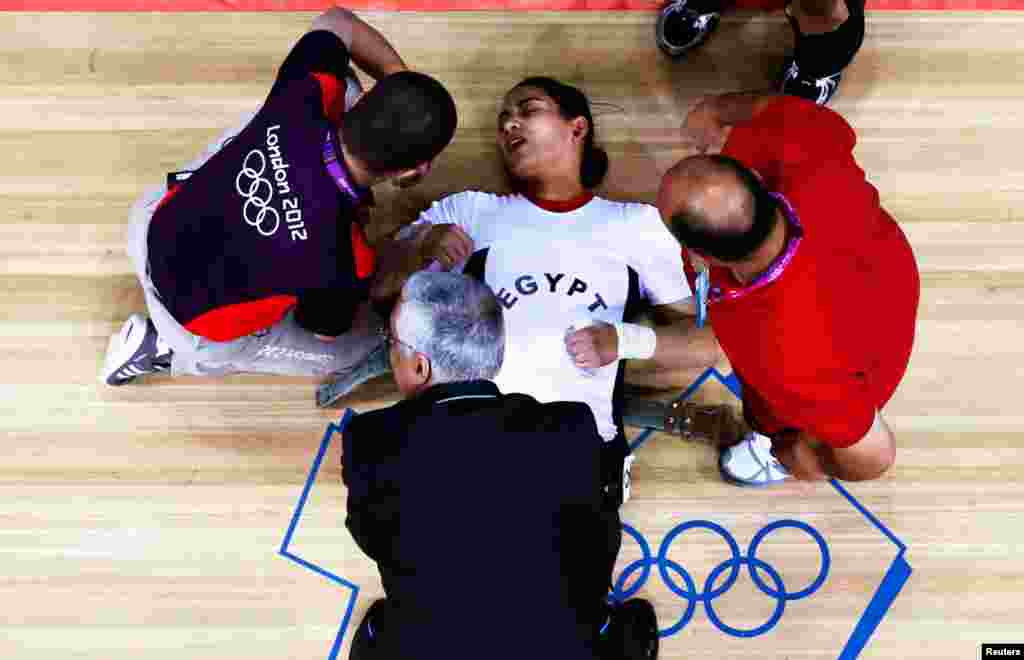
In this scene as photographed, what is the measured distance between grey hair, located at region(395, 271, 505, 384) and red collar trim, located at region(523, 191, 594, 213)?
0.53 m

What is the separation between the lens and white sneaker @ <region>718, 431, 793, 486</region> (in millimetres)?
1645

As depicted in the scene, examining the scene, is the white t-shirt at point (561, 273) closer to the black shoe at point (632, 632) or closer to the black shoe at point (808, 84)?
the black shoe at point (632, 632)

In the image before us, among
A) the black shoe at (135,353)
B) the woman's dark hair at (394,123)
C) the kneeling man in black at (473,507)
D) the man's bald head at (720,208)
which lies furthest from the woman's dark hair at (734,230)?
the black shoe at (135,353)

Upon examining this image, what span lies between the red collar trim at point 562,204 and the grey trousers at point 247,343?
1.47 ft

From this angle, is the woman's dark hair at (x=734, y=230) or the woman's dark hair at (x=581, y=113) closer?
the woman's dark hair at (x=734, y=230)

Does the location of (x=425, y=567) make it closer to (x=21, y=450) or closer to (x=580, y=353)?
(x=580, y=353)

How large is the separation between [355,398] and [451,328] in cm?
73

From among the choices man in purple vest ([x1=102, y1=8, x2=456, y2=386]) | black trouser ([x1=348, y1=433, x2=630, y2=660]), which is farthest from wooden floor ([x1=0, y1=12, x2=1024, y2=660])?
man in purple vest ([x1=102, y1=8, x2=456, y2=386])

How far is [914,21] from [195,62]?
1.86 m

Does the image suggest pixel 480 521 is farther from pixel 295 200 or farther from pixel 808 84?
pixel 808 84

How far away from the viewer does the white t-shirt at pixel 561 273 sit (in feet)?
5.08

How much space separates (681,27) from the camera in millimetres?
1791

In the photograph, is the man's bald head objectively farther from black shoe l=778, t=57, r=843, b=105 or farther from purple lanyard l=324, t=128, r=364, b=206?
black shoe l=778, t=57, r=843, b=105

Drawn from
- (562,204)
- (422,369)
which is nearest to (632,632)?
(422,369)
